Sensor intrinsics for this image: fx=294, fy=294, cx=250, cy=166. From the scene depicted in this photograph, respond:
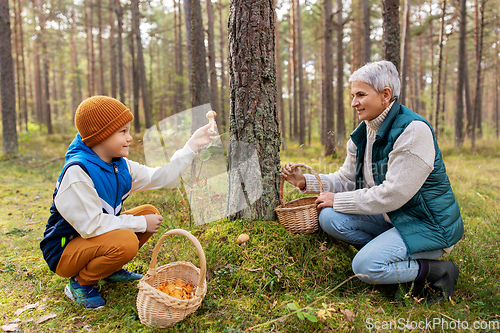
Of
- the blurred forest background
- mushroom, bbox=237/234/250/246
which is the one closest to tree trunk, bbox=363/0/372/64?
the blurred forest background

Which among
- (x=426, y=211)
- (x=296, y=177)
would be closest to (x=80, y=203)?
(x=296, y=177)

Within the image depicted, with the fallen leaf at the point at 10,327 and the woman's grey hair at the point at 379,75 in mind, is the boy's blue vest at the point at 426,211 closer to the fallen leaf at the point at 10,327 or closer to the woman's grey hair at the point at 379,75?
the woman's grey hair at the point at 379,75

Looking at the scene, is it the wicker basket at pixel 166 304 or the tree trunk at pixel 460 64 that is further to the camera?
the tree trunk at pixel 460 64

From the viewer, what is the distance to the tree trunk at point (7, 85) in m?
8.76

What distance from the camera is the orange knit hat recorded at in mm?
2047

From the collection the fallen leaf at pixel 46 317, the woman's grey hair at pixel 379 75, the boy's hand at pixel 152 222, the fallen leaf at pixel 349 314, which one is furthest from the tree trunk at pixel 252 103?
the fallen leaf at pixel 46 317

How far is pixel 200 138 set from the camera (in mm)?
2398

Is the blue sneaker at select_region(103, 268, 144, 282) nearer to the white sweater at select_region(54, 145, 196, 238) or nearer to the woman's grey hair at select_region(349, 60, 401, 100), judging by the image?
the white sweater at select_region(54, 145, 196, 238)

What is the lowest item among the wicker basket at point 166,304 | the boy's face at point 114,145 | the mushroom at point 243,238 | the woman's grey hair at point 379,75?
the wicker basket at point 166,304

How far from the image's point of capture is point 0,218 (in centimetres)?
417

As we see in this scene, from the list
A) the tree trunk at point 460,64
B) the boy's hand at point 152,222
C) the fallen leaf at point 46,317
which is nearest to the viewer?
the fallen leaf at point 46,317

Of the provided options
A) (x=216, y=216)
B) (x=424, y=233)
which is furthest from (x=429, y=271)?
(x=216, y=216)

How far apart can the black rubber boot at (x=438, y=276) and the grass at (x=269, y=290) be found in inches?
2.9

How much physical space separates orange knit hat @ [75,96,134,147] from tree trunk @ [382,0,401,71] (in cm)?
477
